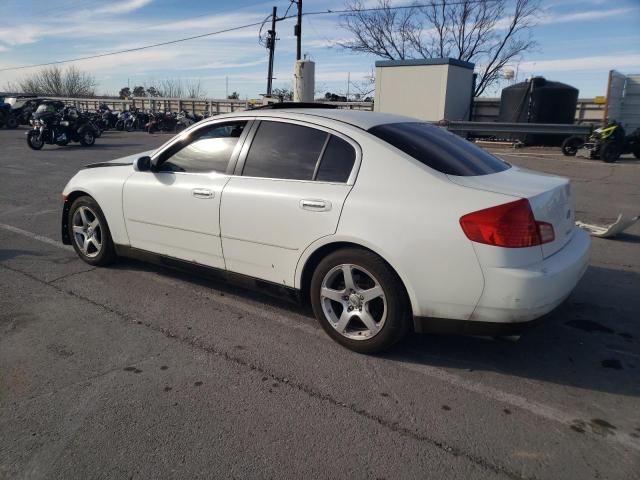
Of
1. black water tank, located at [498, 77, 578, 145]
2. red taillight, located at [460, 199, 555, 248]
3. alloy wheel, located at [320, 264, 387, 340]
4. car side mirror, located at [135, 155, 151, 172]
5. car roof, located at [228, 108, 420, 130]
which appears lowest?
alloy wheel, located at [320, 264, 387, 340]

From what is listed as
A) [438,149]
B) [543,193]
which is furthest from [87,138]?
[543,193]

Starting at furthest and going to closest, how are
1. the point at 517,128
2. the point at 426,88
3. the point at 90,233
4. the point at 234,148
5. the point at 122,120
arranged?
the point at 122,120 < the point at 426,88 < the point at 517,128 < the point at 90,233 < the point at 234,148

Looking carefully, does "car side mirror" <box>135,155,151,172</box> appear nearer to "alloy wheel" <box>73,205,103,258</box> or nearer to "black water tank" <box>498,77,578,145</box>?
"alloy wheel" <box>73,205,103,258</box>

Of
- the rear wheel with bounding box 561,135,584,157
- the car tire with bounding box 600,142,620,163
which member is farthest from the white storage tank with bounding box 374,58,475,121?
the car tire with bounding box 600,142,620,163

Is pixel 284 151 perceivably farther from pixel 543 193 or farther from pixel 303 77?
pixel 303 77

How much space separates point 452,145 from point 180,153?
225 centimetres

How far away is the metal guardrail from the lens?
1557 cm

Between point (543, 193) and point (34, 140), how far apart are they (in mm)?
18433

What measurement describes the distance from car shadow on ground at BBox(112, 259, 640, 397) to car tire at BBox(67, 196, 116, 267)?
1486 millimetres

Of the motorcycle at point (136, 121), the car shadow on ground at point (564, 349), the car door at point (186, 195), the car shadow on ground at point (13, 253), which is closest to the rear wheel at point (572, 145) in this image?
the car shadow on ground at point (564, 349)

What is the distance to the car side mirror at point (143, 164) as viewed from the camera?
14.1 feet

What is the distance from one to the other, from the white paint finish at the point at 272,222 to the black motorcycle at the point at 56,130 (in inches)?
655

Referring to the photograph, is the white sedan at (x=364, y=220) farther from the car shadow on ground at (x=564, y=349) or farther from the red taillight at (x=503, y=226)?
the car shadow on ground at (x=564, y=349)

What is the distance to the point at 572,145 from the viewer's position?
604 inches
